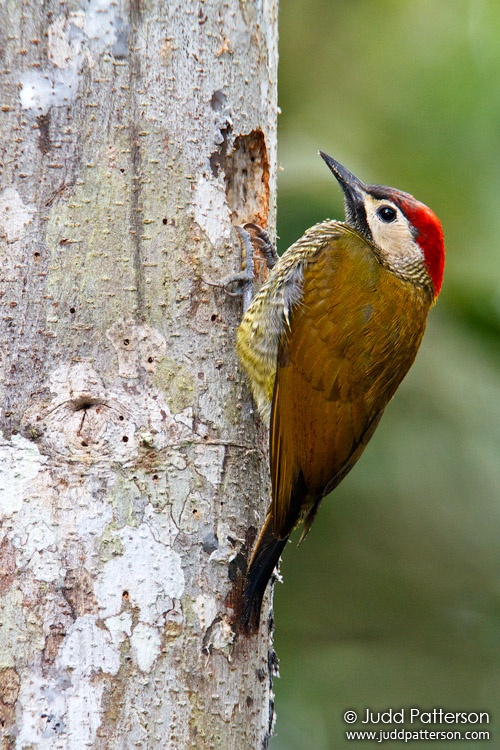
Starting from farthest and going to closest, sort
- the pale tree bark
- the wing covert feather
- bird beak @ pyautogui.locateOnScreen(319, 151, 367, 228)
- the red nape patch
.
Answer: bird beak @ pyautogui.locateOnScreen(319, 151, 367, 228) < the red nape patch < the wing covert feather < the pale tree bark

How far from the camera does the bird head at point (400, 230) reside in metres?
3.20

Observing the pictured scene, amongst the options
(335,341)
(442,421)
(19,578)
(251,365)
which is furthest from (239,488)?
(442,421)

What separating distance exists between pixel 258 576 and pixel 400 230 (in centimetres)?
156

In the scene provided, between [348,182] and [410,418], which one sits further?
[410,418]

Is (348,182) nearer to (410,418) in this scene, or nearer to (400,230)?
(400,230)

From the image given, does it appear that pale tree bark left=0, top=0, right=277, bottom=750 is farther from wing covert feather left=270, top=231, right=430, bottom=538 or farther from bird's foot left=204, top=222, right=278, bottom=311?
wing covert feather left=270, top=231, right=430, bottom=538

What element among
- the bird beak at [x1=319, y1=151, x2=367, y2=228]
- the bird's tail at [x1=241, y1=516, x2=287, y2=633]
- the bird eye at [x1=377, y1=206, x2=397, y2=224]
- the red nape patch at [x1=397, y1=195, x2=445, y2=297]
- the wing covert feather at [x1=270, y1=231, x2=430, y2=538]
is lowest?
the bird's tail at [x1=241, y1=516, x2=287, y2=633]

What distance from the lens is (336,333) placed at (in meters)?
2.95

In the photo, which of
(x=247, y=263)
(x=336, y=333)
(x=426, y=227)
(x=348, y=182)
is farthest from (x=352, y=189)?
(x=247, y=263)

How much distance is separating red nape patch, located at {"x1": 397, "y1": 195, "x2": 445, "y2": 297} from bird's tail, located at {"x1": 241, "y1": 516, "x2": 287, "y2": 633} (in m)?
1.38

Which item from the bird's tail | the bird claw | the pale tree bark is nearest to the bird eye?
the bird claw

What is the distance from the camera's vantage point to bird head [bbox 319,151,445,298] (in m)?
3.20

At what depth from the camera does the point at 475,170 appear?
431cm

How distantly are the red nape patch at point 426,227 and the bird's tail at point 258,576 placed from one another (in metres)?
1.38
